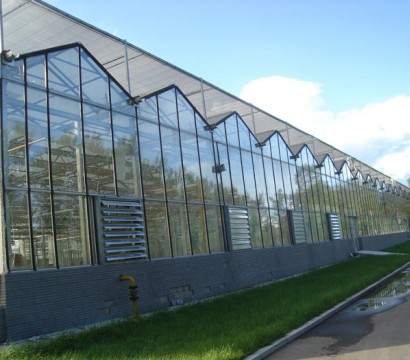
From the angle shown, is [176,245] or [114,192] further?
[176,245]

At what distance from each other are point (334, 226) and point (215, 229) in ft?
51.7

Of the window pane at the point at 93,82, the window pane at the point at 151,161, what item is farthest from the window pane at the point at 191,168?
the window pane at the point at 93,82

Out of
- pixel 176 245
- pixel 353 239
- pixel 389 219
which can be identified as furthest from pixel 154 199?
pixel 389 219

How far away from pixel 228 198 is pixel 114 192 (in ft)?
23.0

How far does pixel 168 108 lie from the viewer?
16.5m

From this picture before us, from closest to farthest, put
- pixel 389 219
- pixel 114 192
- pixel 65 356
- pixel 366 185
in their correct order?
pixel 65 356
pixel 114 192
pixel 366 185
pixel 389 219

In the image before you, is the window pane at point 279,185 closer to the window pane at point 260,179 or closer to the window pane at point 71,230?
the window pane at point 260,179

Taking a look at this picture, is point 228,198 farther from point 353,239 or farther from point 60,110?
point 353,239

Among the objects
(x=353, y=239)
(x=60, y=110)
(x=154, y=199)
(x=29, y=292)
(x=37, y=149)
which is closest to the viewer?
(x=29, y=292)

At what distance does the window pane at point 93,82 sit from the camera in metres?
13.0

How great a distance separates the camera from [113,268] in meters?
12.1

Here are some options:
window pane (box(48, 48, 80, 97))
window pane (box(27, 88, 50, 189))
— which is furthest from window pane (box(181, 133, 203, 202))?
window pane (box(27, 88, 50, 189))

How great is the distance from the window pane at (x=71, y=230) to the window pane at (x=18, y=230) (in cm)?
84

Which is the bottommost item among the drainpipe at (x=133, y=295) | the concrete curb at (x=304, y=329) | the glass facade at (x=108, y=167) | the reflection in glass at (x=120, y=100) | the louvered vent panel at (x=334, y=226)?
the concrete curb at (x=304, y=329)
